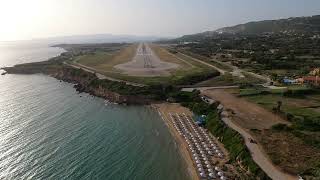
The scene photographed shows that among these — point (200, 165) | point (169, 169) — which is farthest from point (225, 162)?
point (169, 169)

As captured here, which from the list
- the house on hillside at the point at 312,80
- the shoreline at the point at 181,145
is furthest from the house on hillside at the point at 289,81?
the shoreline at the point at 181,145

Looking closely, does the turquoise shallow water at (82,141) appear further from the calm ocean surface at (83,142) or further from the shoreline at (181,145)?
the shoreline at (181,145)

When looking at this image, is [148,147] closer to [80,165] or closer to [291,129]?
[80,165]

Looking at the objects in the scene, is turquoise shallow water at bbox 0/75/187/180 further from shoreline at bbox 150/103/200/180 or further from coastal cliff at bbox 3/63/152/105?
coastal cliff at bbox 3/63/152/105

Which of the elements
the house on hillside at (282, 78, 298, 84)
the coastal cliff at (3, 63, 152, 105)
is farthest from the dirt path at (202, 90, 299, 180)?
the house on hillside at (282, 78, 298, 84)

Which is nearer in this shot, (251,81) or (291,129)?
(291,129)

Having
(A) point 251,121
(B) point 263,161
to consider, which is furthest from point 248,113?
(B) point 263,161
